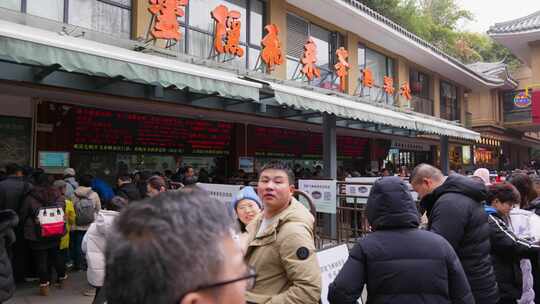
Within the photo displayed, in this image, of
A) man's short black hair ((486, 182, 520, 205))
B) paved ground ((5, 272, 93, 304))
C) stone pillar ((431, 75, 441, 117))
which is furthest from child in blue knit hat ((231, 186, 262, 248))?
stone pillar ((431, 75, 441, 117))

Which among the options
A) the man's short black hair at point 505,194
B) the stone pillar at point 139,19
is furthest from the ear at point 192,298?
the stone pillar at point 139,19

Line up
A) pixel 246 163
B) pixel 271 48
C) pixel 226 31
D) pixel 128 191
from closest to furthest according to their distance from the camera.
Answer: pixel 128 191 < pixel 226 31 < pixel 271 48 < pixel 246 163

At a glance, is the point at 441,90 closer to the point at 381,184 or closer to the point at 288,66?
the point at 288,66

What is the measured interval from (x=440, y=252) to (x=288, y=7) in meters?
11.0

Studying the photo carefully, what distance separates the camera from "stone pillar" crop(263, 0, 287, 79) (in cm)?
1123

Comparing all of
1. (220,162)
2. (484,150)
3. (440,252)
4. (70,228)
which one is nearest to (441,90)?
(484,150)

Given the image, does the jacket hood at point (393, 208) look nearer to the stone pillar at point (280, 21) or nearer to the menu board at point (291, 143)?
the stone pillar at point (280, 21)

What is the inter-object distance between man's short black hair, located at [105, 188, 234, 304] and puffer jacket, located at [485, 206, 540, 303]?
9.84 ft

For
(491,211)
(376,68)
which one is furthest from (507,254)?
(376,68)

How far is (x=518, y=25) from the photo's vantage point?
15.8 meters

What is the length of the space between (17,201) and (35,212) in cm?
36

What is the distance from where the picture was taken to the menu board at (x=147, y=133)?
345 inches

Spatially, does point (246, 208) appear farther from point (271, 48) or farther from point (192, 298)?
point (271, 48)

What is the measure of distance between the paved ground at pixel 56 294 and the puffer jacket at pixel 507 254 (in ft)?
15.7
